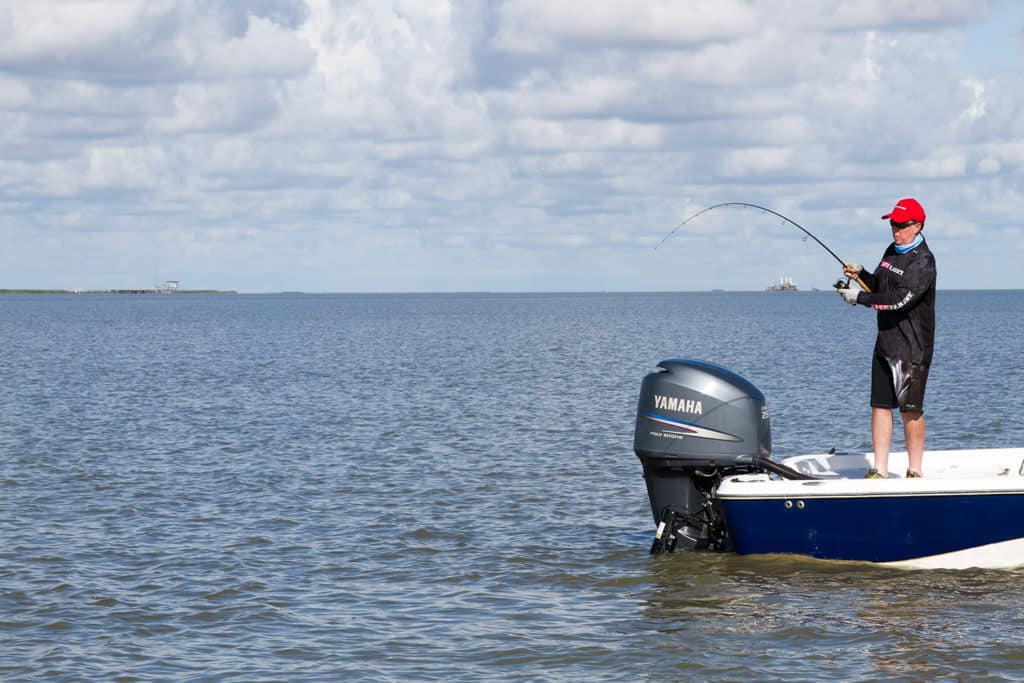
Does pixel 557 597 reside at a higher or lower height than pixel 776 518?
lower

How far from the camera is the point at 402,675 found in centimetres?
809

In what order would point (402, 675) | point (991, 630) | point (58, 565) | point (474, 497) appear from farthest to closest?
point (474, 497)
point (58, 565)
point (991, 630)
point (402, 675)

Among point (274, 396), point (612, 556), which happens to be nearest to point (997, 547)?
point (612, 556)

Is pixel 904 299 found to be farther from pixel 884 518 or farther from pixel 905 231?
pixel 884 518

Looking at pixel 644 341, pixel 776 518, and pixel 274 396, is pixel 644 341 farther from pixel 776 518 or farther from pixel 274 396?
pixel 776 518

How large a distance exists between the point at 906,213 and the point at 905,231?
0.47 ft

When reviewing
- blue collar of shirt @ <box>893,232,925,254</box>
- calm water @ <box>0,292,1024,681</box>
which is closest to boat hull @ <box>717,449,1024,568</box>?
calm water @ <box>0,292,1024,681</box>

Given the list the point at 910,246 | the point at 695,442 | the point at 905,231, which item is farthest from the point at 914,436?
the point at 695,442

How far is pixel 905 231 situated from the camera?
32.9 ft

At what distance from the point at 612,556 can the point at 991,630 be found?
3426mm

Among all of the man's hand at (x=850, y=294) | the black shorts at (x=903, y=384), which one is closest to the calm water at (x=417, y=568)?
the black shorts at (x=903, y=384)

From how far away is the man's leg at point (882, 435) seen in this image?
10.2m

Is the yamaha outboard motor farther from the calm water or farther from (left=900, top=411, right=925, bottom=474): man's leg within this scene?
(left=900, top=411, right=925, bottom=474): man's leg

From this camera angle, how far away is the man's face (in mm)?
10008
